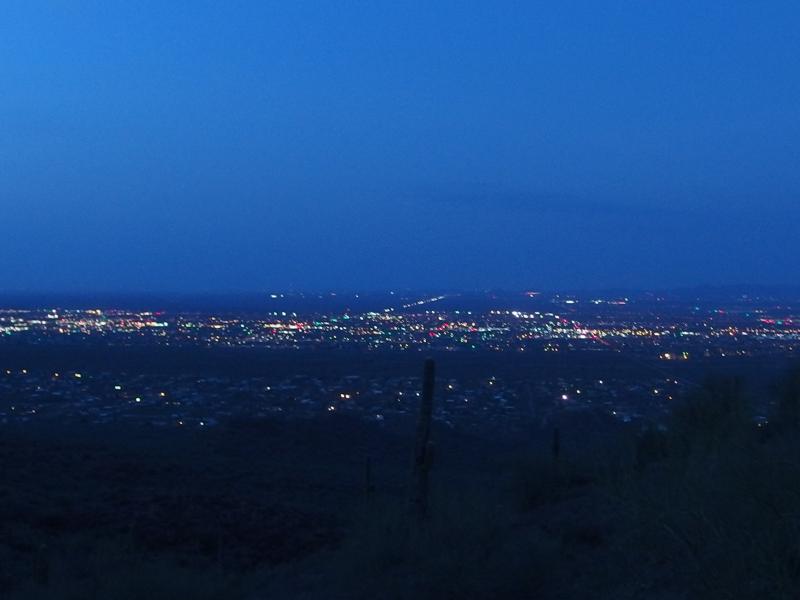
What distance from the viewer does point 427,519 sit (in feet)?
40.5

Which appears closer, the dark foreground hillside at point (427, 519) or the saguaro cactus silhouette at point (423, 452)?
the dark foreground hillside at point (427, 519)

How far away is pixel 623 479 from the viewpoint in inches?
391

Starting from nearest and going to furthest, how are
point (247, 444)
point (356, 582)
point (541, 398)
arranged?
1. point (356, 582)
2. point (247, 444)
3. point (541, 398)

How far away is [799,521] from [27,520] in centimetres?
1744

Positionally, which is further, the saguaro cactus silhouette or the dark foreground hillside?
the saguaro cactus silhouette

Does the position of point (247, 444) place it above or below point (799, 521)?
below

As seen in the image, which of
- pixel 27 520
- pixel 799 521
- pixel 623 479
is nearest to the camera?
pixel 799 521

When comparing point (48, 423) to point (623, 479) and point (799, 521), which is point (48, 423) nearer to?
point (623, 479)

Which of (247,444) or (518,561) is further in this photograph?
(247,444)

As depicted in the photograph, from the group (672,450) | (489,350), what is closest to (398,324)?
(489,350)

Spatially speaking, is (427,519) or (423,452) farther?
(423,452)

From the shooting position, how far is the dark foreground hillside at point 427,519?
7.52m

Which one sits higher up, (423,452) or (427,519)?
(423,452)

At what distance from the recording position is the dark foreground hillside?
752 centimetres
